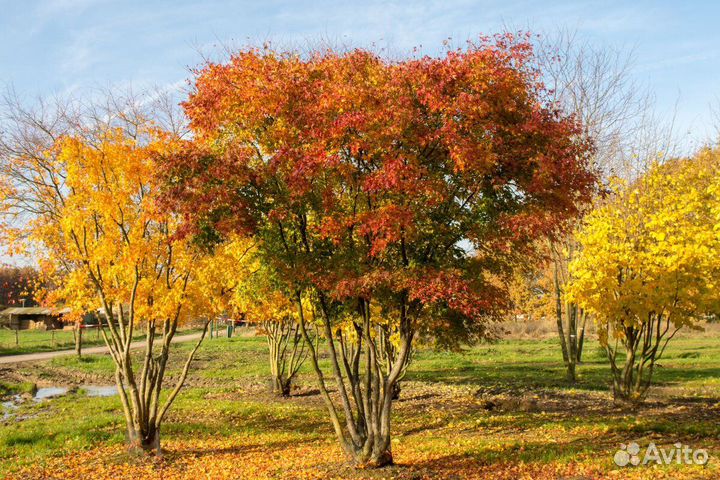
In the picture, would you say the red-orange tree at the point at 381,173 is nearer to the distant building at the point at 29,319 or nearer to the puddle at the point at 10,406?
the puddle at the point at 10,406

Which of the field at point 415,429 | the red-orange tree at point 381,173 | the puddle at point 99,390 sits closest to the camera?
the red-orange tree at point 381,173

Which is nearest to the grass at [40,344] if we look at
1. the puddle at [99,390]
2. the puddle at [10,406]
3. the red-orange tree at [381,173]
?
the puddle at [99,390]

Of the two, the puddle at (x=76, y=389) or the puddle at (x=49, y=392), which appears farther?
the puddle at (x=76, y=389)

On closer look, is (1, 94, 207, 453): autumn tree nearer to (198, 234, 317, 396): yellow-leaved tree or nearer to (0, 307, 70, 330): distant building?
(198, 234, 317, 396): yellow-leaved tree

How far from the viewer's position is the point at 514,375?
23.5 m

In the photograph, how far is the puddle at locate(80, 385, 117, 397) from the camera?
21.7 meters

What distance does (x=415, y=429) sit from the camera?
14070 millimetres

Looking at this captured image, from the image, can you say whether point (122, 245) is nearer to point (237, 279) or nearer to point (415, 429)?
point (237, 279)

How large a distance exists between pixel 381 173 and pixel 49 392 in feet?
63.5

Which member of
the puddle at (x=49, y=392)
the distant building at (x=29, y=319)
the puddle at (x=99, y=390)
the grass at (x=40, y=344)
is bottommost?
the puddle at (x=99, y=390)

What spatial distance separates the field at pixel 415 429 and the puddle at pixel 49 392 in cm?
81

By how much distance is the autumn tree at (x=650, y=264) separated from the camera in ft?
43.4

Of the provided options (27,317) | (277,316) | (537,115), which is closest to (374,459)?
(537,115)

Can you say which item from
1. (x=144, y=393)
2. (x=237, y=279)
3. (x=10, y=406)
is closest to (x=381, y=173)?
(x=237, y=279)
